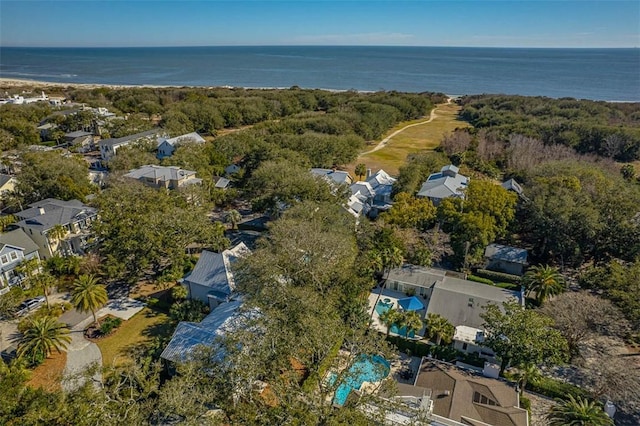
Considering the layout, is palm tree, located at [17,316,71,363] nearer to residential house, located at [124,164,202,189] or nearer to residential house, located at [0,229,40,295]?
residential house, located at [0,229,40,295]

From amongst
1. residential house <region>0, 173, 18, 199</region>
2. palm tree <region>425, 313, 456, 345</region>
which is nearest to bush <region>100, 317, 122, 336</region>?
palm tree <region>425, 313, 456, 345</region>

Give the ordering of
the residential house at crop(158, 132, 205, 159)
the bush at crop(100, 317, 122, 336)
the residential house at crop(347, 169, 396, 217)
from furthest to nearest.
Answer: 1. the residential house at crop(158, 132, 205, 159)
2. the residential house at crop(347, 169, 396, 217)
3. the bush at crop(100, 317, 122, 336)

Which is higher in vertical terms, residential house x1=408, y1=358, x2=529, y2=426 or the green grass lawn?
residential house x1=408, y1=358, x2=529, y2=426

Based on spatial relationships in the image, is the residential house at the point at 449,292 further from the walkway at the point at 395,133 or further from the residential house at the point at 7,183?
the walkway at the point at 395,133

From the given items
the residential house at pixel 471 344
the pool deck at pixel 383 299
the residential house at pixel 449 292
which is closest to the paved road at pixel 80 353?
the pool deck at pixel 383 299

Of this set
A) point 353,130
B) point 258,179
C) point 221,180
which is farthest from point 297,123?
point 258,179

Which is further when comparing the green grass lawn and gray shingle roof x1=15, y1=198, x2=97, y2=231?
gray shingle roof x1=15, y1=198, x2=97, y2=231
